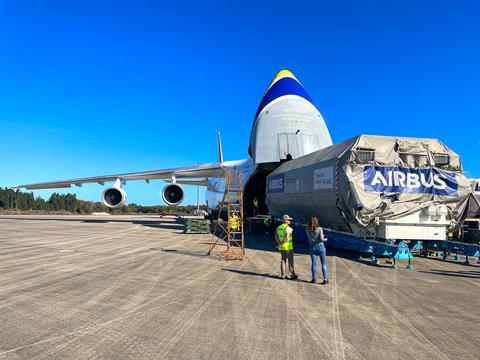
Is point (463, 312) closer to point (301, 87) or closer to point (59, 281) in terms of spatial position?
point (59, 281)

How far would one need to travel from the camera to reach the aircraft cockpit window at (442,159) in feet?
37.8

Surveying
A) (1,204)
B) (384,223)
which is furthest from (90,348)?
(1,204)

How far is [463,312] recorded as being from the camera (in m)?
5.82

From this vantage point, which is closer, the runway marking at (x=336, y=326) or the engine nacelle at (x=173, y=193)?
the runway marking at (x=336, y=326)

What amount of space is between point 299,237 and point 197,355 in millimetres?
12147

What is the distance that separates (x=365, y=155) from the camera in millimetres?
11078

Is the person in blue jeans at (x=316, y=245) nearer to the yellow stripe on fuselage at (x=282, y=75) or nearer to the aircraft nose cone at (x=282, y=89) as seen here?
the aircraft nose cone at (x=282, y=89)

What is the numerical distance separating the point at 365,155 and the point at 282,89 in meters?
10.6

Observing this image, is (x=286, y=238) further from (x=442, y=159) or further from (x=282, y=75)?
(x=282, y=75)

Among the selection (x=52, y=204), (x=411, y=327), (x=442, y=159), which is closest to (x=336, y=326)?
(x=411, y=327)

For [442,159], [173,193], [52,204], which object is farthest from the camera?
[52,204]

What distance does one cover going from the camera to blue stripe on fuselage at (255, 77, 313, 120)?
20469mm

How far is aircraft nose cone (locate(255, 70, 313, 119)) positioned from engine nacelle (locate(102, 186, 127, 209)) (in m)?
11.3

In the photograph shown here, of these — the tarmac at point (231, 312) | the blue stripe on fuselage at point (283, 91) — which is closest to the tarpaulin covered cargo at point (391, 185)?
the tarmac at point (231, 312)
